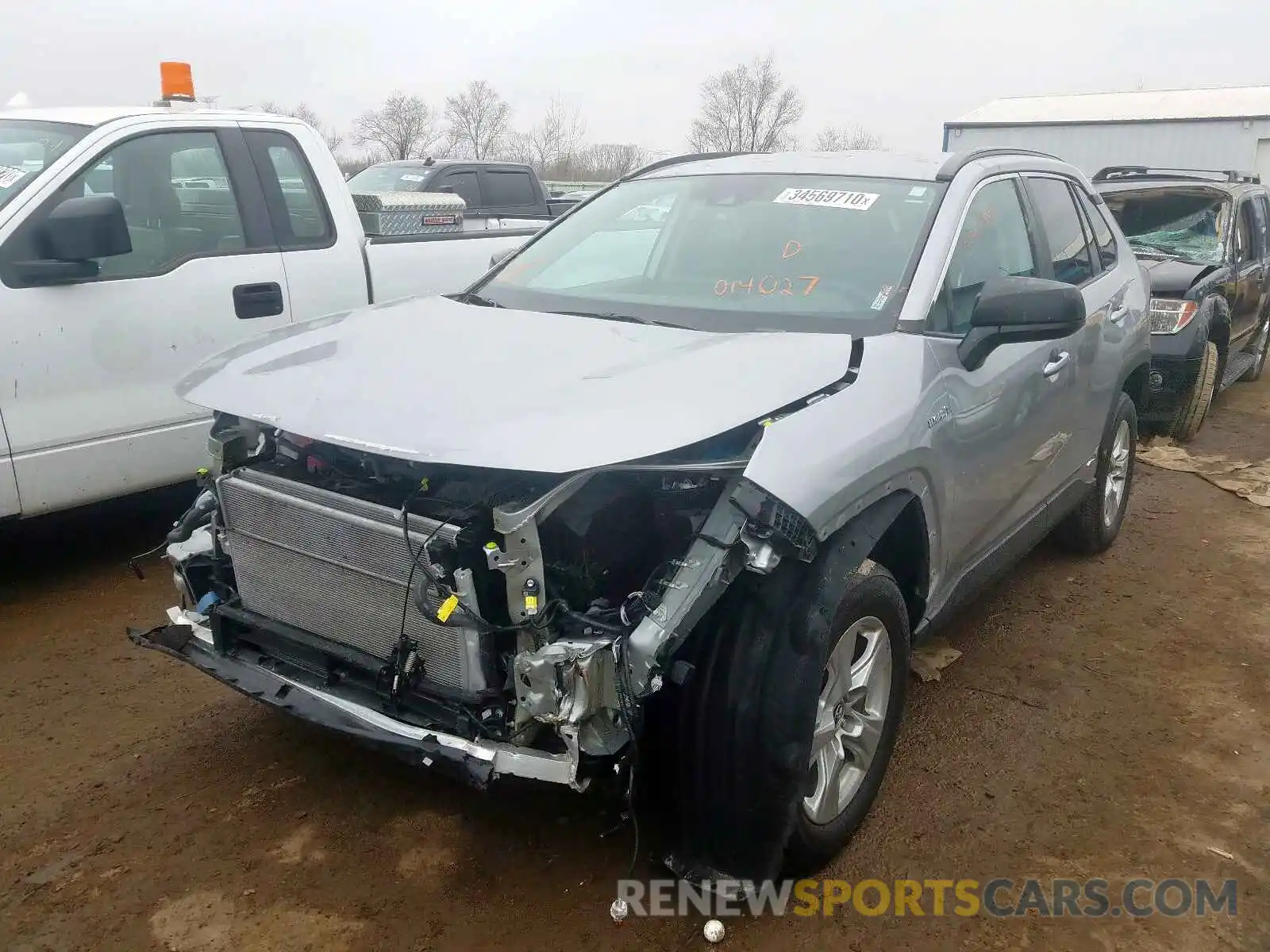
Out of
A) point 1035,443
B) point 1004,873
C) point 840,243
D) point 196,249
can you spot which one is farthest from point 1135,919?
point 196,249

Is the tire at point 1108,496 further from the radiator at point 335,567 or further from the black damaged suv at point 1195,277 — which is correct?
the radiator at point 335,567

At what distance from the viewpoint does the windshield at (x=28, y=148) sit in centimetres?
422

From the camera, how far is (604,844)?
9.39 feet

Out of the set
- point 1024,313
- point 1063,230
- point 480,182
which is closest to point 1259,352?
point 1063,230

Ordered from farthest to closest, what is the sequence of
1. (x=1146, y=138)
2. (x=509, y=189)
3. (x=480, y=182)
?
1. (x=1146, y=138)
2. (x=509, y=189)
3. (x=480, y=182)

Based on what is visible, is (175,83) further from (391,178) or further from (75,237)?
(391,178)

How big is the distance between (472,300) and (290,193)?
1.96m

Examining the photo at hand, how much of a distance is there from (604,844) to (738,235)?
208 cm

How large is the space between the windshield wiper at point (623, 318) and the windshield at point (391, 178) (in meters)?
8.24

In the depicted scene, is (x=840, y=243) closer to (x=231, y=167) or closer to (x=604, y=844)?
(x=604, y=844)

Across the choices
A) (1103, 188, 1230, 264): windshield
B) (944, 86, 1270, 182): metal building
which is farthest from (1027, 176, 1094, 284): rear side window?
(944, 86, 1270, 182): metal building

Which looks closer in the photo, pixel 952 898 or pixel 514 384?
pixel 514 384

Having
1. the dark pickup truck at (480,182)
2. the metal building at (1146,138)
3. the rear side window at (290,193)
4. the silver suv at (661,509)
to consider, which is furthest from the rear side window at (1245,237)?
the metal building at (1146,138)

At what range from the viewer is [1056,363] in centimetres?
379
